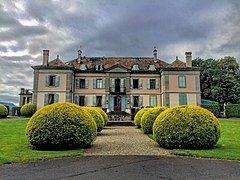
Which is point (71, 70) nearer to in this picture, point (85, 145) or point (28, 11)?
point (28, 11)

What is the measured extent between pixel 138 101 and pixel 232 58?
21084 mm

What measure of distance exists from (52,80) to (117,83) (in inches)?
343

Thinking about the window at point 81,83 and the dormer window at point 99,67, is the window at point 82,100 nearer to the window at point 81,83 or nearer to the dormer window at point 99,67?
the window at point 81,83

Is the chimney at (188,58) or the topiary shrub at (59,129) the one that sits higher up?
the chimney at (188,58)

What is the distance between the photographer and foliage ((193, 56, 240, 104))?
34188mm

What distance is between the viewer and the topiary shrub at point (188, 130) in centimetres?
694

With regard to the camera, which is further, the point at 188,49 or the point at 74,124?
the point at 188,49

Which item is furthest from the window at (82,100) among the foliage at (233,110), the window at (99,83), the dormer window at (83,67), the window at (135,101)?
the foliage at (233,110)

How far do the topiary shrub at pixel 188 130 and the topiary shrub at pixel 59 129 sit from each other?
8.75ft

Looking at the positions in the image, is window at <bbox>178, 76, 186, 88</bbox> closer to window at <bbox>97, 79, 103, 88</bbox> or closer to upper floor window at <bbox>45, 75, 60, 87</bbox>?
window at <bbox>97, 79, 103, 88</bbox>

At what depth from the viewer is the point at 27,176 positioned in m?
4.00

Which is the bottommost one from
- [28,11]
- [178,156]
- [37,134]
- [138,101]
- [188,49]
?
[178,156]

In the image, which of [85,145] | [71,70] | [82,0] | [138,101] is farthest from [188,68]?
[85,145]

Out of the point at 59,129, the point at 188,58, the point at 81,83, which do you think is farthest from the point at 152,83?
the point at 59,129
